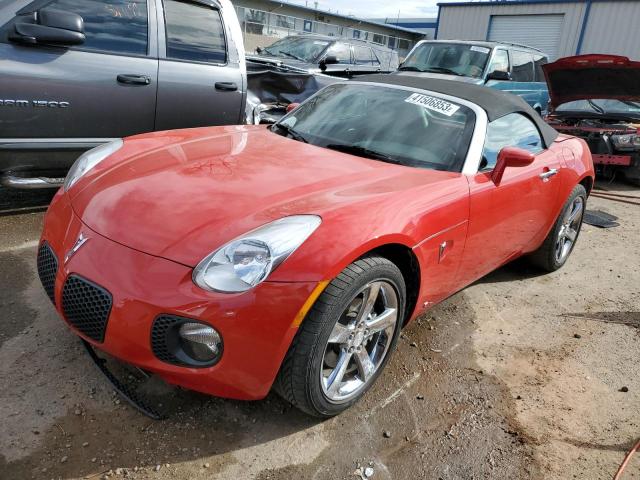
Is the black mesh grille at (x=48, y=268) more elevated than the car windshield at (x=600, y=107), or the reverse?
the car windshield at (x=600, y=107)

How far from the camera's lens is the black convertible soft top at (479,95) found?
3.11 m

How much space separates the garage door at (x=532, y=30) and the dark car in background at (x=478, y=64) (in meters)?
12.2

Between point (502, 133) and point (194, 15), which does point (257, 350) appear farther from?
point (194, 15)

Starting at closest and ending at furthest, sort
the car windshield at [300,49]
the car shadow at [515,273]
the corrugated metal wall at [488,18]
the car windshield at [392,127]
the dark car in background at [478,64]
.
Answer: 1. the car windshield at [392,127]
2. the car shadow at [515,273]
3. the dark car in background at [478,64]
4. the car windshield at [300,49]
5. the corrugated metal wall at [488,18]

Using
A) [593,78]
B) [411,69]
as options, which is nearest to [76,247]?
[593,78]

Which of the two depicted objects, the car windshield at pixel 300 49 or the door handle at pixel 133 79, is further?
the car windshield at pixel 300 49

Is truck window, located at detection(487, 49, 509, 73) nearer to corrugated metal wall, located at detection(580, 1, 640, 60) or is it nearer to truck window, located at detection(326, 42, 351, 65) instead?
truck window, located at detection(326, 42, 351, 65)

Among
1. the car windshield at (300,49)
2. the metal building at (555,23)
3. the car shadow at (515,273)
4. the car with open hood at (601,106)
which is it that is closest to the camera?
the car shadow at (515,273)

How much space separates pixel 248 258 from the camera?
1.87 m

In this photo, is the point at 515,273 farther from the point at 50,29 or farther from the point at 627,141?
the point at 627,141

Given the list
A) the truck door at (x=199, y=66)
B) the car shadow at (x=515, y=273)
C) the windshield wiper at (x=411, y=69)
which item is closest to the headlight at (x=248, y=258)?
the car shadow at (x=515, y=273)

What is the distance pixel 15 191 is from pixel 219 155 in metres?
2.88

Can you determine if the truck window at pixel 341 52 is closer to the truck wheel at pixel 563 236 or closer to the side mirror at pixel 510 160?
the truck wheel at pixel 563 236

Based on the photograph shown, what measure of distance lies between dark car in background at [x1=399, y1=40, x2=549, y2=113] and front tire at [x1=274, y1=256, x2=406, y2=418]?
6.44 meters
